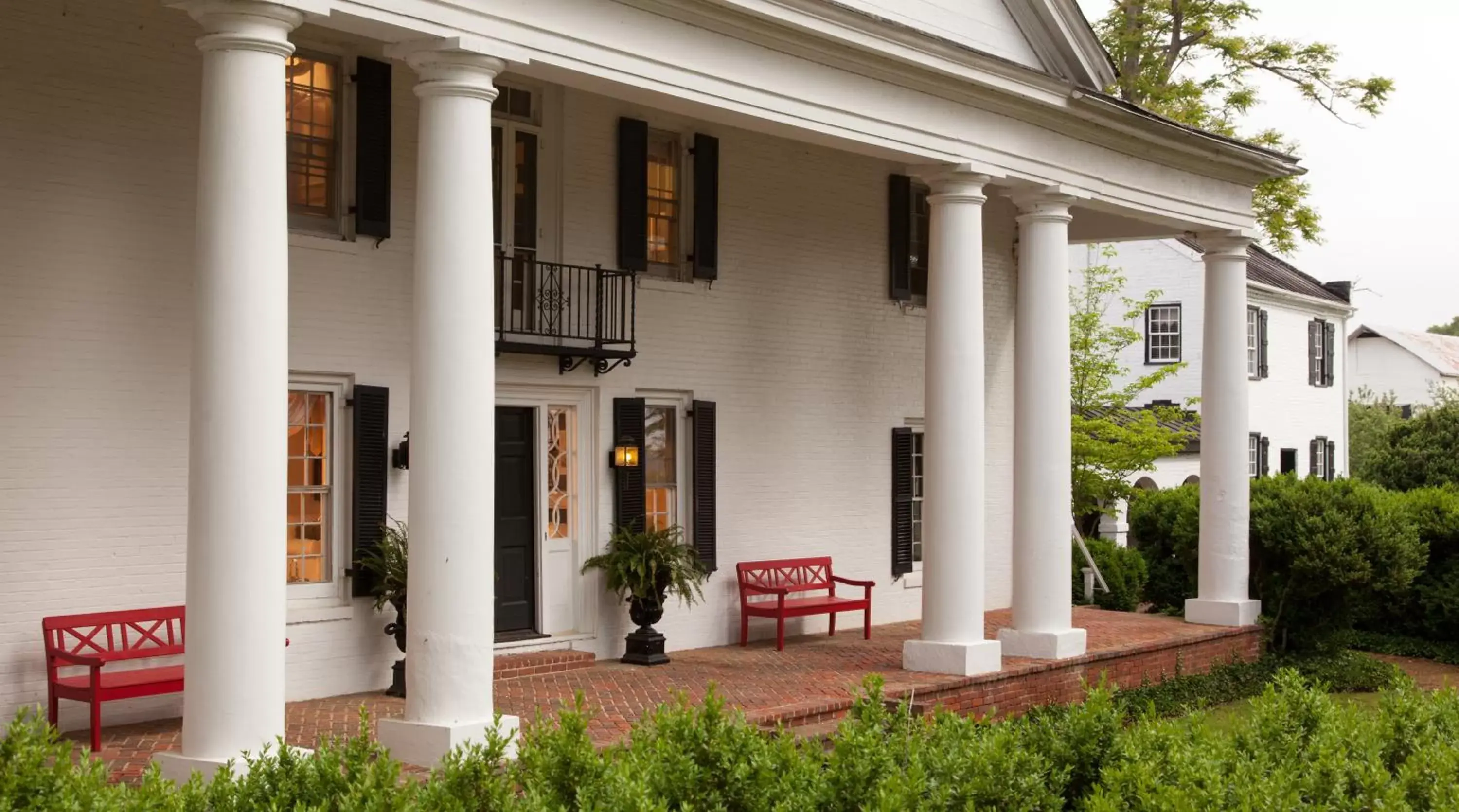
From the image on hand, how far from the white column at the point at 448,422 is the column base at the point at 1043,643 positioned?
632 cm

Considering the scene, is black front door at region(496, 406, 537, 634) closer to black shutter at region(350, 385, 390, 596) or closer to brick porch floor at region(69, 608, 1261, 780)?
brick porch floor at region(69, 608, 1261, 780)

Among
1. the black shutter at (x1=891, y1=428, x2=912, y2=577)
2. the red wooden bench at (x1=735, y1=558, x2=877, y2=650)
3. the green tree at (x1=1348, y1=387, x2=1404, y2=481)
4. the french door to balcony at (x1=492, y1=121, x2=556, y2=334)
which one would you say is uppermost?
the french door to balcony at (x1=492, y1=121, x2=556, y2=334)

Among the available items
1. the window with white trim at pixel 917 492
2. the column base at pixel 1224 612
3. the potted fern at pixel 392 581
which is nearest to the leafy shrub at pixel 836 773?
the potted fern at pixel 392 581

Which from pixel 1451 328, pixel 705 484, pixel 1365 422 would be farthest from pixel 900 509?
pixel 1451 328

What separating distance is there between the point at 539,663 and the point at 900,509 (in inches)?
218

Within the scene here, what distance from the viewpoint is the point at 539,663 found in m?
13.1

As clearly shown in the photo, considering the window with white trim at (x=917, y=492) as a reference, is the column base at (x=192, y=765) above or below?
below

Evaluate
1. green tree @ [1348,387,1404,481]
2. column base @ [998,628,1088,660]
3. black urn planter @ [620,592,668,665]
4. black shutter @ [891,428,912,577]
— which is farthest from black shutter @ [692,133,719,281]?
green tree @ [1348,387,1404,481]

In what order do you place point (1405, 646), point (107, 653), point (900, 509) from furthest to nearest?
1. point (1405, 646)
2. point (900, 509)
3. point (107, 653)

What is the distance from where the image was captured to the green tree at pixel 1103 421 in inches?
928

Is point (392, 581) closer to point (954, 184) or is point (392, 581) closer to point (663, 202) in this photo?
point (663, 202)

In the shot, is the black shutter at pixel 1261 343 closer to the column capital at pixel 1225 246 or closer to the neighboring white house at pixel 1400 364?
the column capital at pixel 1225 246

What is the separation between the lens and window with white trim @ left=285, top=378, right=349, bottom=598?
38.8ft

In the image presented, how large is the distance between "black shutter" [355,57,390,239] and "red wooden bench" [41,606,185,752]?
10.7 feet
